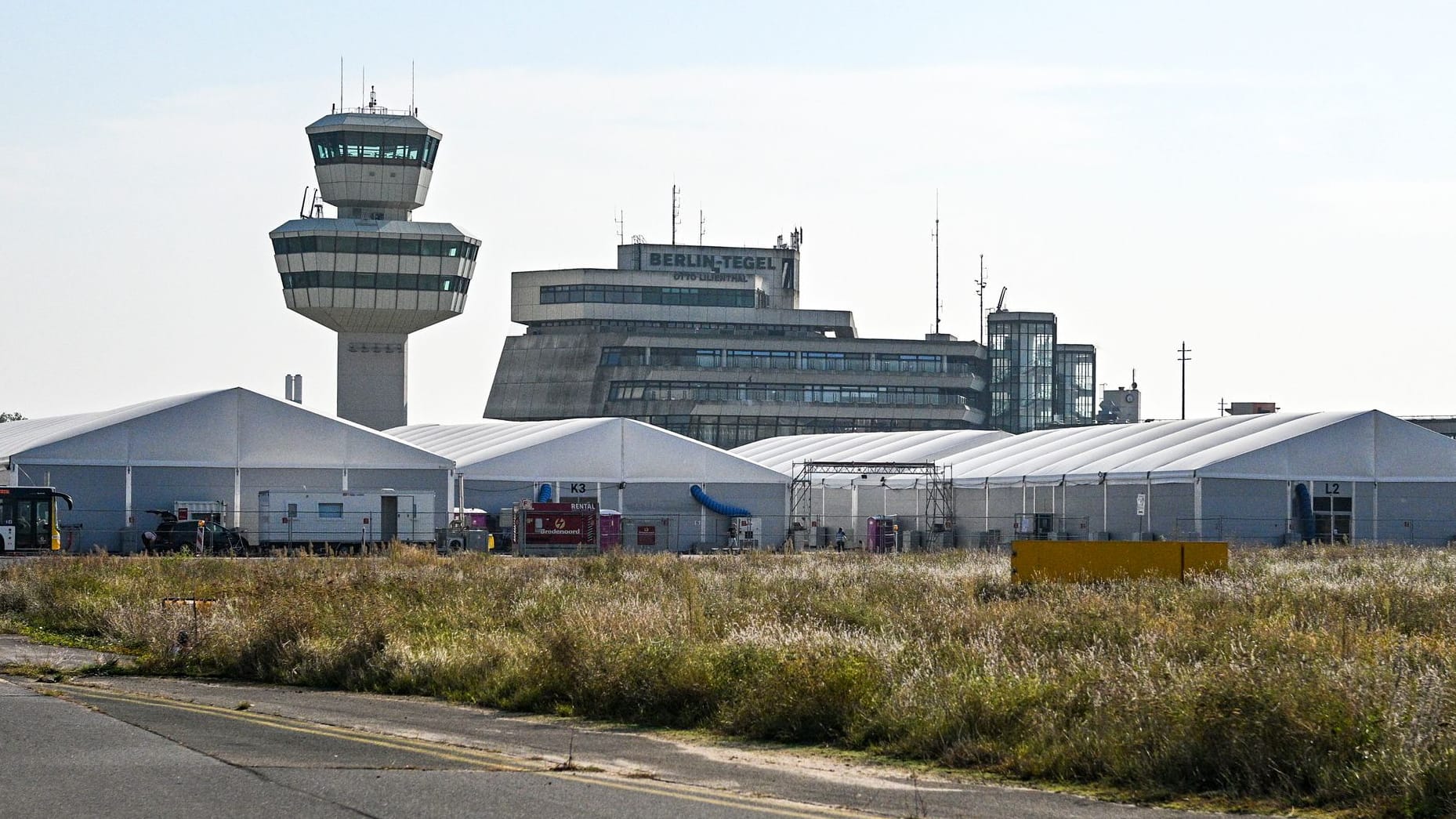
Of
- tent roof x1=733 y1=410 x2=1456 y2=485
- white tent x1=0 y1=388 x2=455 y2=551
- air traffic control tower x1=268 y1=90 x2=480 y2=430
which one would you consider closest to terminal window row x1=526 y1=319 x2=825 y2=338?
air traffic control tower x1=268 y1=90 x2=480 y2=430

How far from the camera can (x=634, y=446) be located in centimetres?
6762

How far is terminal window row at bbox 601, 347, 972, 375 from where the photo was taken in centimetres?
13038

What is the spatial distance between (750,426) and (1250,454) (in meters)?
72.3

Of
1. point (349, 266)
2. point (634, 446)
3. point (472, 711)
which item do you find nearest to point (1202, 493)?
point (634, 446)

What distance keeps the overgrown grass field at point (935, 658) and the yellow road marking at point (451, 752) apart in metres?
2.35

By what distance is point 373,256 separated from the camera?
107250 mm

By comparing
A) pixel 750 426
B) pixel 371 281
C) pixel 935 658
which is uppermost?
pixel 371 281

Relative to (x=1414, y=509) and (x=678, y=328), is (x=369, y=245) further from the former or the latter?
(x=1414, y=509)

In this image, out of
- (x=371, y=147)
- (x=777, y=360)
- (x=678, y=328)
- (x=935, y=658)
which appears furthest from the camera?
(x=678, y=328)

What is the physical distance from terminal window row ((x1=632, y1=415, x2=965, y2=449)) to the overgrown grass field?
9350 cm

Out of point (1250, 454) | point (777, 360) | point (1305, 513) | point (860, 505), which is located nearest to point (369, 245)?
point (777, 360)

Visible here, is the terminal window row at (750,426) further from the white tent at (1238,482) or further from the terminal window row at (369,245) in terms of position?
the white tent at (1238,482)

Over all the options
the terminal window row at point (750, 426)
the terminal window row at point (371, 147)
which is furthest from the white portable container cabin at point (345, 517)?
the terminal window row at point (750, 426)

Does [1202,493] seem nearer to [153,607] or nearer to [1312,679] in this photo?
[153,607]
